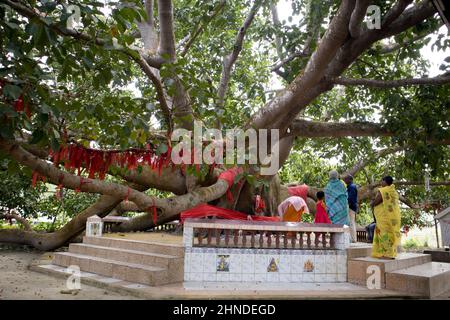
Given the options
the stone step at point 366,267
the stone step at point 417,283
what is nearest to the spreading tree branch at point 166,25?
the stone step at point 366,267

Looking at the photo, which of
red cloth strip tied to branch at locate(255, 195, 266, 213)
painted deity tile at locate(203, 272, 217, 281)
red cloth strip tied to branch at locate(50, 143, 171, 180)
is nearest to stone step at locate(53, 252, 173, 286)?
painted deity tile at locate(203, 272, 217, 281)

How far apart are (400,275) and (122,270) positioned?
4.16 m

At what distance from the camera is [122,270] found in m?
5.73

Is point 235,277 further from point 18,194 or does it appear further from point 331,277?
point 18,194

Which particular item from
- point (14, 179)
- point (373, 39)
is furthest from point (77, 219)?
point (373, 39)

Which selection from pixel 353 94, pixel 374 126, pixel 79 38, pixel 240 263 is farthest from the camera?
pixel 353 94

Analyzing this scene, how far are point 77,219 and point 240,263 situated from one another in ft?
16.8

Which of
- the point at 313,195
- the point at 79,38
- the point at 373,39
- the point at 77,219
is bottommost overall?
the point at 77,219

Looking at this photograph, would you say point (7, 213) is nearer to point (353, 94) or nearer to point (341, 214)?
point (341, 214)

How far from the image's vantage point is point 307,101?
26.9 feet

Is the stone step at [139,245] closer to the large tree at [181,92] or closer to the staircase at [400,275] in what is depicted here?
the large tree at [181,92]

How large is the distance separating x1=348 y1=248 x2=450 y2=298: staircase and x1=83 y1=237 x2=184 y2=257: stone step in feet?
9.29

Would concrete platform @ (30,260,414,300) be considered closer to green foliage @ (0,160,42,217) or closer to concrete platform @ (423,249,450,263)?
concrete platform @ (423,249,450,263)

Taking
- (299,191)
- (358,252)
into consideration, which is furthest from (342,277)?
(299,191)
